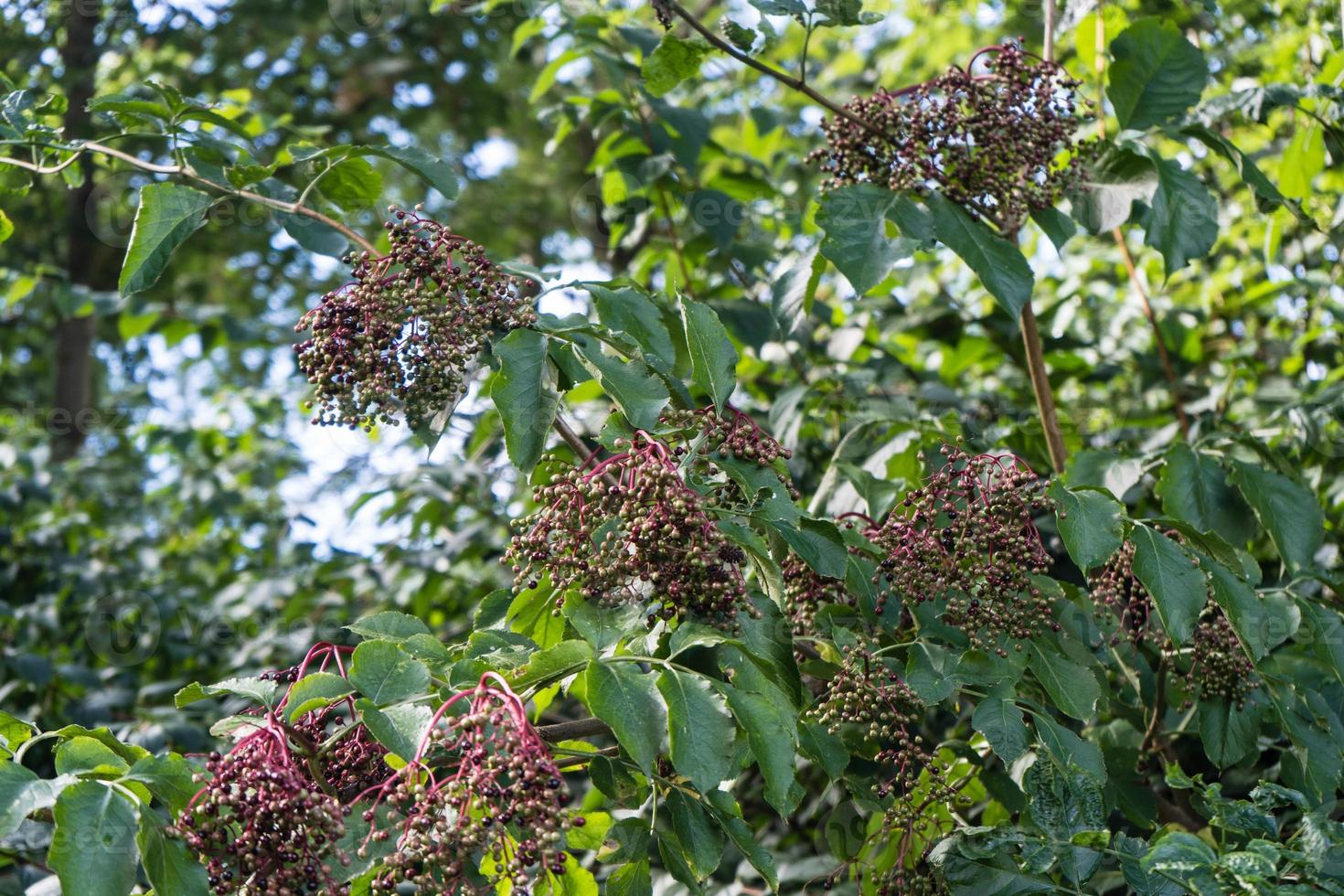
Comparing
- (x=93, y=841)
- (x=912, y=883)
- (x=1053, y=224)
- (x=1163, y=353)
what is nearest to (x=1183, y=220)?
(x=1053, y=224)

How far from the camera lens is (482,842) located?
1.51 meters

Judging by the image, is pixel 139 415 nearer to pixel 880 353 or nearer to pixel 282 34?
pixel 282 34

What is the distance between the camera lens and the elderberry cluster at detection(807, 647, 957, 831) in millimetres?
2012

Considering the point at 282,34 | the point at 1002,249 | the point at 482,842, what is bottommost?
the point at 482,842

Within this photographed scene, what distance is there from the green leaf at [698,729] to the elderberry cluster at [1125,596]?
0.86 m

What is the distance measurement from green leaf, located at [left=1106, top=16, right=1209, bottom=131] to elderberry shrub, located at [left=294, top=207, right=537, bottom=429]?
1432 mm

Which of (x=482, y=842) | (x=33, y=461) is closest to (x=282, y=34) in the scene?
(x=33, y=461)

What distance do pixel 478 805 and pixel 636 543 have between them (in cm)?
40

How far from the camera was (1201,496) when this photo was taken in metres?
2.61

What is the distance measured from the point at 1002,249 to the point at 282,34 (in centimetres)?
800

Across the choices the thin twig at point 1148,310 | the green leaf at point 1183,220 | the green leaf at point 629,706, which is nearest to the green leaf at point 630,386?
the green leaf at point 629,706
